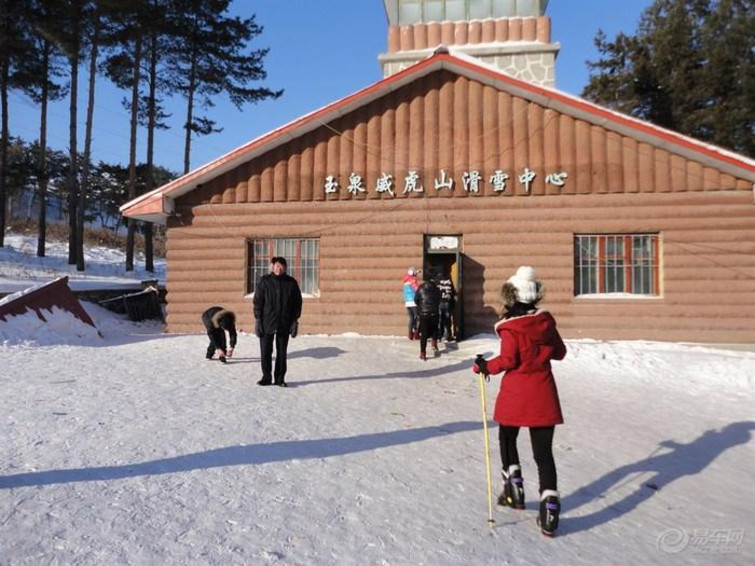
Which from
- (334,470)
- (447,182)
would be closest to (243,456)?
(334,470)

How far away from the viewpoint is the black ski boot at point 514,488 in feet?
11.0

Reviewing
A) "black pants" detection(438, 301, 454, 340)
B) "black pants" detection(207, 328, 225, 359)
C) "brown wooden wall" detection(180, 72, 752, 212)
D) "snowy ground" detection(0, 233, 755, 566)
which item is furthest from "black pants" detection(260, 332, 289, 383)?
"brown wooden wall" detection(180, 72, 752, 212)

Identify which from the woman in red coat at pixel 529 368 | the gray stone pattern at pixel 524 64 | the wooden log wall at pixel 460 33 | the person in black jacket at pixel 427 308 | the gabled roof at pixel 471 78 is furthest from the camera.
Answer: the wooden log wall at pixel 460 33

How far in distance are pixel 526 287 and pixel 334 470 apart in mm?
2032

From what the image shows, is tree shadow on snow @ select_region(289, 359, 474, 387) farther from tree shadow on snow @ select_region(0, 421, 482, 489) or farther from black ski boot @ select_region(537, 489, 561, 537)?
black ski boot @ select_region(537, 489, 561, 537)

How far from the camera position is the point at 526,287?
10.7 ft

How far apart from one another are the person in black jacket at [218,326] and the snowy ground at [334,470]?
1.39ft

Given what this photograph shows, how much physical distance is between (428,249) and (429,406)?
5.51 meters

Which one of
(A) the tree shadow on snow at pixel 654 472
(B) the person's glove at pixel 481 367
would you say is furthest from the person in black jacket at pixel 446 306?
(B) the person's glove at pixel 481 367

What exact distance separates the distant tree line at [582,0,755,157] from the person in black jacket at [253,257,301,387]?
2201 centimetres

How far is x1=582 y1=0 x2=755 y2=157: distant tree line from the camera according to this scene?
2056 centimetres

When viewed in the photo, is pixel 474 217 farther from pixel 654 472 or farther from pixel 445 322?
pixel 654 472

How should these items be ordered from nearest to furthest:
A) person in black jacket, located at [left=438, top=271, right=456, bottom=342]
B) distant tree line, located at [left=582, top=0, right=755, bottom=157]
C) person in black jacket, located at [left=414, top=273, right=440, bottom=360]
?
person in black jacket, located at [left=414, top=273, right=440, bottom=360] → person in black jacket, located at [left=438, top=271, right=456, bottom=342] → distant tree line, located at [left=582, top=0, right=755, bottom=157]

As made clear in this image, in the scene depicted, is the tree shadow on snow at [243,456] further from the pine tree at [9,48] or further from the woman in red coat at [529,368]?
the pine tree at [9,48]
